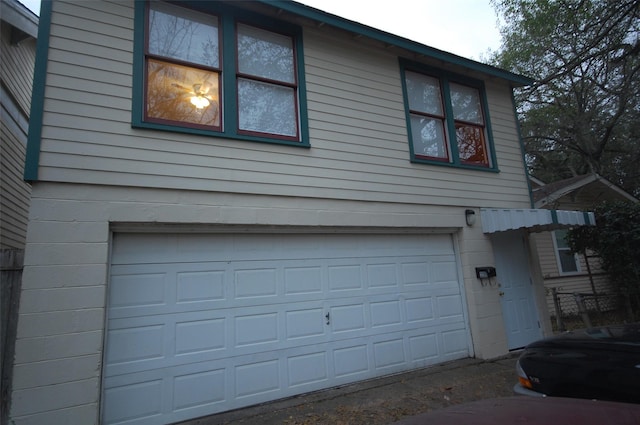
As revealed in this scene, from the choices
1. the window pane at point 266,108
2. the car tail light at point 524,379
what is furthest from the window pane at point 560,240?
the window pane at point 266,108

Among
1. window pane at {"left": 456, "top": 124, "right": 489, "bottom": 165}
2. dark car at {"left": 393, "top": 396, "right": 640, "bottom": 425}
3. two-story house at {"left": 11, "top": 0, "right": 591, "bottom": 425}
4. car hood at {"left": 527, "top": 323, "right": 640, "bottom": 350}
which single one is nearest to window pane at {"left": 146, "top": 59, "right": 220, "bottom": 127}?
two-story house at {"left": 11, "top": 0, "right": 591, "bottom": 425}

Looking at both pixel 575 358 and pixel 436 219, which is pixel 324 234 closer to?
pixel 436 219

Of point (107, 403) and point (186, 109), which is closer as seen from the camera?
point (107, 403)

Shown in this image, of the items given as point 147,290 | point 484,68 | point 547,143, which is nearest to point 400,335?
point 147,290

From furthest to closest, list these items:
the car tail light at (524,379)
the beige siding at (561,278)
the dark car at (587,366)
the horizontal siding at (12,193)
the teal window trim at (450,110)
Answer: the beige siding at (561,278), the teal window trim at (450,110), the horizontal siding at (12,193), the car tail light at (524,379), the dark car at (587,366)

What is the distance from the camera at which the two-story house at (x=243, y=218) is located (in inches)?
155

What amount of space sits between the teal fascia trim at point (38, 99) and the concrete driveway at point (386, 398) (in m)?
3.39

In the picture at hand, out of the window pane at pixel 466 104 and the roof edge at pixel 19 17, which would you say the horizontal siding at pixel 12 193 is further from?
the window pane at pixel 466 104

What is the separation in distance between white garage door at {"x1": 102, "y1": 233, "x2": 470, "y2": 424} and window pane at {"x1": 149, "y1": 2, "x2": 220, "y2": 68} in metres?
2.52

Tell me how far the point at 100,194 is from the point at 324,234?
3.03 meters

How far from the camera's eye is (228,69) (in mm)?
5133

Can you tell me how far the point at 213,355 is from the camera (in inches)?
179

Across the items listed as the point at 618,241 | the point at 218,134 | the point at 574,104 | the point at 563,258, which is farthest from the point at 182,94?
the point at 574,104

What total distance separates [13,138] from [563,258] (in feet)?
→ 49.1
